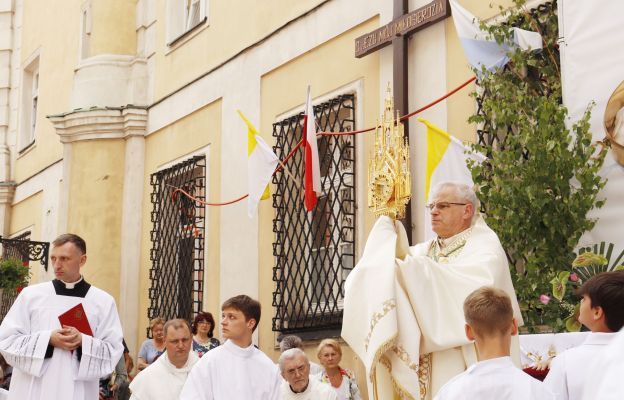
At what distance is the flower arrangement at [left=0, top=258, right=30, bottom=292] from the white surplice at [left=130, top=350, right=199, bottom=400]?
9.28 meters

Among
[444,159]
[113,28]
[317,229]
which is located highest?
[113,28]

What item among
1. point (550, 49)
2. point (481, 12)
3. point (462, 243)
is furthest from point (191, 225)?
point (462, 243)

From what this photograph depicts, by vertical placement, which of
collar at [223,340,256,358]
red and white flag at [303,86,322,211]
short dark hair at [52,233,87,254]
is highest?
red and white flag at [303,86,322,211]

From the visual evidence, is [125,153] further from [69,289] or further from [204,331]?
[69,289]

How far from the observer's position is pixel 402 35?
10.6 meters

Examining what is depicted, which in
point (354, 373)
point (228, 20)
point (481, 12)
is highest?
point (228, 20)

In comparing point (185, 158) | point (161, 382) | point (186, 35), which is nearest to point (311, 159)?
point (161, 382)

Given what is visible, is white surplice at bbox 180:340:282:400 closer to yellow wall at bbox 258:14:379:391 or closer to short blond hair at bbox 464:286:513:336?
short blond hair at bbox 464:286:513:336

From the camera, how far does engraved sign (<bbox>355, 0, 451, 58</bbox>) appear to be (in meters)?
10.2

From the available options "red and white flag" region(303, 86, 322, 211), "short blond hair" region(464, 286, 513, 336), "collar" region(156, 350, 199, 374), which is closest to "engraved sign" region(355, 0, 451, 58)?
"red and white flag" region(303, 86, 322, 211)

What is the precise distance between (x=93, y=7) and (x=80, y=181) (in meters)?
2.65

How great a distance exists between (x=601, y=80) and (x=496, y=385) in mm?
3917

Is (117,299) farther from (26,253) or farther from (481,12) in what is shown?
(481,12)

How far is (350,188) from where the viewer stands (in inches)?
453
